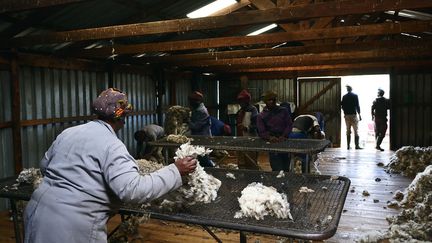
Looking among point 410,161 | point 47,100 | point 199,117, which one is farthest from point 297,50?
point 47,100

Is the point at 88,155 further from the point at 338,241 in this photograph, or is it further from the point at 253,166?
the point at 253,166

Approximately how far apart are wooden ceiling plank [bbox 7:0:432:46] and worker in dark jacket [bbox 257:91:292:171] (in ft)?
7.10

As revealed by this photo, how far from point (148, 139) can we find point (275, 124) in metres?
3.29

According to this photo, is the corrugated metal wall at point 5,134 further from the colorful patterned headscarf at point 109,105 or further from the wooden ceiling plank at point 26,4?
the colorful patterned headscarf at point 109,105

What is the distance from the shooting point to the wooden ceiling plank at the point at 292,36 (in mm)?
4637

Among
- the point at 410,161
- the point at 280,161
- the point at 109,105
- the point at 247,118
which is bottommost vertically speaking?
the point at 410,161

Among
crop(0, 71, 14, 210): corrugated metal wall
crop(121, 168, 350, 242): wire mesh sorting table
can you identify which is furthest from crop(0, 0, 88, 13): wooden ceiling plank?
crop(0, 71, 14, 210): corrugated metal wall

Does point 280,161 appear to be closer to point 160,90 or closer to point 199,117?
point 199,117

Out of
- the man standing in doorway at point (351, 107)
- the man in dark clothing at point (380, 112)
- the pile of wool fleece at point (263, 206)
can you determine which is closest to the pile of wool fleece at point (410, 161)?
the man in dark clothing at point (380, 112)

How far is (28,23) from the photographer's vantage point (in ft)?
18.0

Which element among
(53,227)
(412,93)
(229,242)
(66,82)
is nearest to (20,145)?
(66,82)

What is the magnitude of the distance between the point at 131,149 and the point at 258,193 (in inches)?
285

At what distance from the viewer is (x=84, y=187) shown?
211 centimetres

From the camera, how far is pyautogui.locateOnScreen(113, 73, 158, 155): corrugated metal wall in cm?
900
